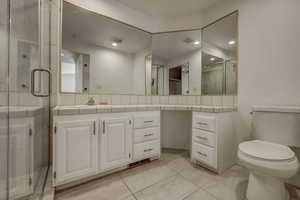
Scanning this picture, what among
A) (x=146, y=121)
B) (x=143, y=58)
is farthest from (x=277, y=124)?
(x=143, y=58)

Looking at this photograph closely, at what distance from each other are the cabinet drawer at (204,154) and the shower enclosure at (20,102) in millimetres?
1706

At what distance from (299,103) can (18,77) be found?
2.66 metres

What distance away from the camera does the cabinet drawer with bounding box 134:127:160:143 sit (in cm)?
175

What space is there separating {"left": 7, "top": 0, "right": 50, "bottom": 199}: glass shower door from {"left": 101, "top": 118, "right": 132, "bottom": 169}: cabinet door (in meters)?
0.59

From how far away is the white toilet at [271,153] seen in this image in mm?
1025

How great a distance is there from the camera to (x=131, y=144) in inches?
66.7

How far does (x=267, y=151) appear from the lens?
1160mm

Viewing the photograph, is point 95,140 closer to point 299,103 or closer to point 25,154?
point 25,154

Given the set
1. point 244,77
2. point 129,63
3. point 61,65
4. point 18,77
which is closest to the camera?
point 18,77

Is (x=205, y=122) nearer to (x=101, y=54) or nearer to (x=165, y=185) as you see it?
(x=165, y=185)

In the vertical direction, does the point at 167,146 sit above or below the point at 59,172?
below

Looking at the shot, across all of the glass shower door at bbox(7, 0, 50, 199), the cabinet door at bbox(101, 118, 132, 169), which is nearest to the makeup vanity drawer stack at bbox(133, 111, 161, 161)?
the cabinet door at bbox(101, 118, 132, 169)

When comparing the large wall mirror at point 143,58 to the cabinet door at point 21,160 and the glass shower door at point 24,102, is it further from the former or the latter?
the cabinet door at point 21,160

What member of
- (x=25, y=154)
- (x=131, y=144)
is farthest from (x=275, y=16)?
(x=25, y=154)
